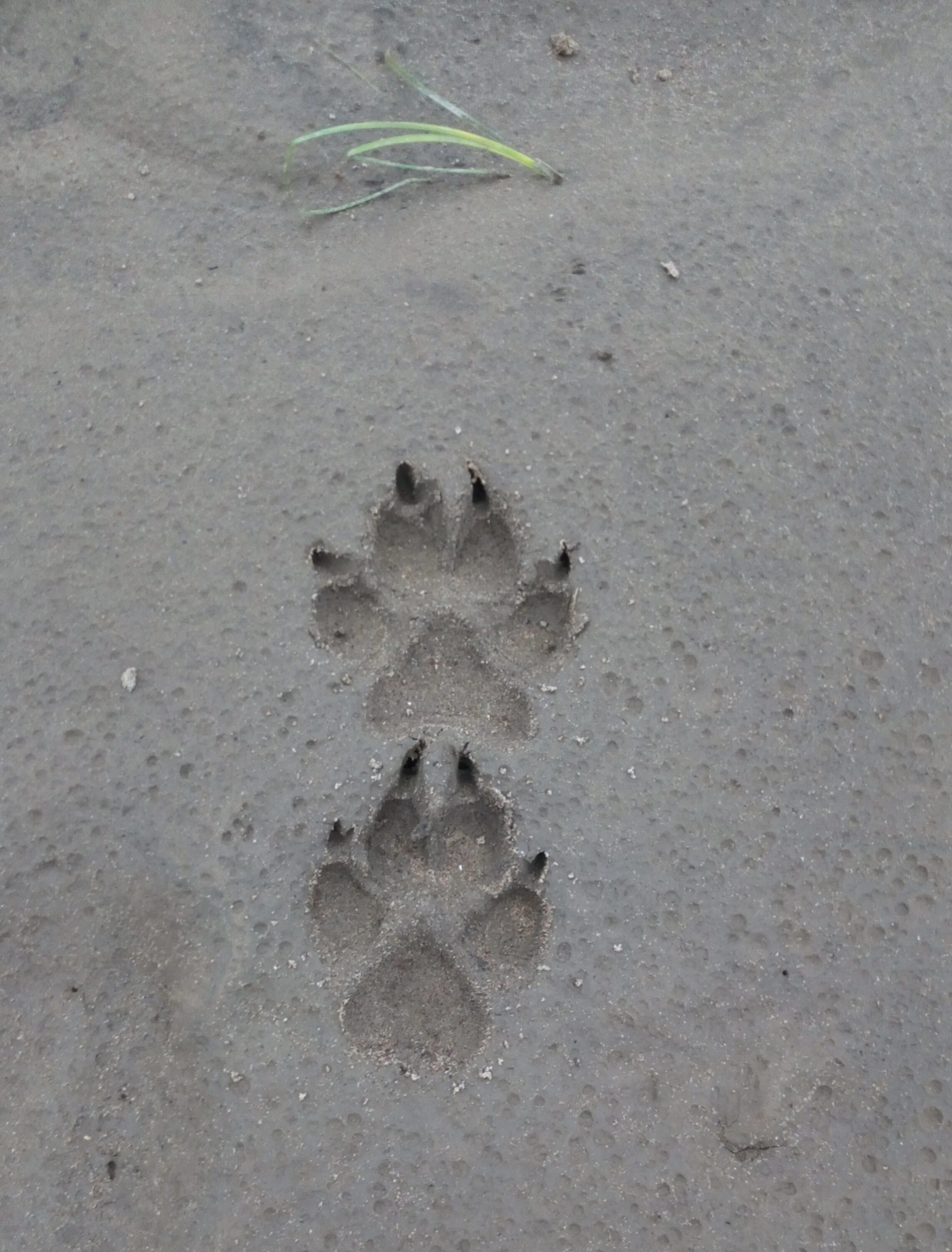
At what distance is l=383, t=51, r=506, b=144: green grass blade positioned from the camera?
135 centimetres

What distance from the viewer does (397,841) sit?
1232mm

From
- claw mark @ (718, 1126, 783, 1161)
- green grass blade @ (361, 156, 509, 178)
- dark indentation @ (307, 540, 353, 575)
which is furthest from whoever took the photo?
green grass blade @ (361, 156, 509, 178)

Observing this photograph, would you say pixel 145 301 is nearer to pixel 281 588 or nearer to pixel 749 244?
pixel 281 588

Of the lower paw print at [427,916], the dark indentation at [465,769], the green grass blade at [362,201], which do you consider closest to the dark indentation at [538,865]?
the lower paw print at [427,916]

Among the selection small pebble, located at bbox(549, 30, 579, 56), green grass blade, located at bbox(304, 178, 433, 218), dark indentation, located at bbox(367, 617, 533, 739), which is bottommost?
dark indentation, located at bbox(367, 617, 533, 739)

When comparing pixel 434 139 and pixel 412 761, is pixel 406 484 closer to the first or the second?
pixel 412 761

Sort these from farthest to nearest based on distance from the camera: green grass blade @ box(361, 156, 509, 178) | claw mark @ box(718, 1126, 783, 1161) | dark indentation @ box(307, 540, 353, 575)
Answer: green grass blade @ box(361, 156, 509, 178) → dark indentation @ box(307, 540, 353, 575) → claw mark @ box(718, 1126, 783, 1161)

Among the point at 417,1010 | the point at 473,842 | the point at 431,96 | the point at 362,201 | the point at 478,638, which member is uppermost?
the point at 431,96

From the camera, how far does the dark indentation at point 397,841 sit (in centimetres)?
122

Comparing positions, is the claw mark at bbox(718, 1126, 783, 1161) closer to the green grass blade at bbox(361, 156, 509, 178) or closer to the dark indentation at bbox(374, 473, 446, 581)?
the dark indentation at bbox(374, 473, 446, 581)

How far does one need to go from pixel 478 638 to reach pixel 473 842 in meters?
0.24

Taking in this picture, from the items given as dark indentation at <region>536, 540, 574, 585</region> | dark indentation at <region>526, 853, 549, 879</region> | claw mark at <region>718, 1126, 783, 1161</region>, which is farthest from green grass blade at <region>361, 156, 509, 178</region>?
claw mark at <region>718, 1126, 783, 1161</region>

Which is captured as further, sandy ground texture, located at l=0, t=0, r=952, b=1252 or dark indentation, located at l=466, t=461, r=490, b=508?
dark indentation, located at l=466, t=461, r=490, b=508

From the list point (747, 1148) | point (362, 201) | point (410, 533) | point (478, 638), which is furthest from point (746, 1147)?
point (362, 201)
